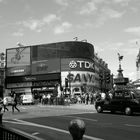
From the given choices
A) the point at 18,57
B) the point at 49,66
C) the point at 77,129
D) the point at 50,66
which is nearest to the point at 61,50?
the point at 50,66

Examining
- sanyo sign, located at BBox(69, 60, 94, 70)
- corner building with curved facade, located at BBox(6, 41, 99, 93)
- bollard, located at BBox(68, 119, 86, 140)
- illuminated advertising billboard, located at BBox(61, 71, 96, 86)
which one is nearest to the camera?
bollard, located at BBox(68, 119, 86, 140)

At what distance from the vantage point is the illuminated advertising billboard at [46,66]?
96794 millimetres

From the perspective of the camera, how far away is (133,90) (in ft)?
75.1

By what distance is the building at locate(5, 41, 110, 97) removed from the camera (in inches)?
3784

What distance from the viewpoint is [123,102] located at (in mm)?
22578

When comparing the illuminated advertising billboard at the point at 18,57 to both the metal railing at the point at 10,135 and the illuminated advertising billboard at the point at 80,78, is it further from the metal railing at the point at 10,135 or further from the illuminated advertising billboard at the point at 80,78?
the metal railing at the point at 10,135

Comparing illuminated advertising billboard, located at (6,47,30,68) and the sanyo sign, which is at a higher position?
illuminated advertising billboard, located at (6,47,30,68)

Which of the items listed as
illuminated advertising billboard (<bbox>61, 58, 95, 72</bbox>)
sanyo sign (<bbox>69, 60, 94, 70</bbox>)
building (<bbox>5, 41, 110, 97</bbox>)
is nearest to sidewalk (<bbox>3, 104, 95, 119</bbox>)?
building (<bbox>5, 41, 110, 97</bbox>)

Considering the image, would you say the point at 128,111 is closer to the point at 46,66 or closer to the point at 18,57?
the point at 46,66

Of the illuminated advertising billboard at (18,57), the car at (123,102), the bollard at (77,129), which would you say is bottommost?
the bollard at (77,129)

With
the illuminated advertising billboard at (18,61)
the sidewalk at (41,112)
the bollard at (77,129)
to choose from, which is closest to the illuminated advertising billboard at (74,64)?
the illuminated advertising billboard at (18,61)

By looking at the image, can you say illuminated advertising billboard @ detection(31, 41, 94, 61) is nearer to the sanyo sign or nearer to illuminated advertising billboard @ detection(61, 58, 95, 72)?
illuminated advertising billboard @ detection(61, 58, 95, 72)

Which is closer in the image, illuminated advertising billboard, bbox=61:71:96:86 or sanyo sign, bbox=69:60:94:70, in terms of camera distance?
illuminated advertising billboard, bbox=61:71:96:86

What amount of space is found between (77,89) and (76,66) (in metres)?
6.45
